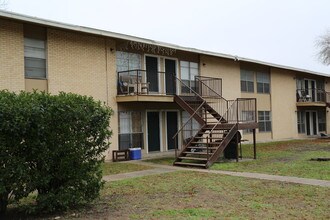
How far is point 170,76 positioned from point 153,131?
3.11 meters

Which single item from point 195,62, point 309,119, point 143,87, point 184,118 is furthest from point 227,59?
point 309,119

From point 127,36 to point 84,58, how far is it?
219cm

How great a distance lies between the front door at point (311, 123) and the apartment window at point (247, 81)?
31.7ft

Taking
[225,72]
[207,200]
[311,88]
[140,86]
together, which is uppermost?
[225,72]

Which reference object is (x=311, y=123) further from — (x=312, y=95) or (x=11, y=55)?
(x=11, y=55)

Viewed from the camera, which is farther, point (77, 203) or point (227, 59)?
point (227, 59)

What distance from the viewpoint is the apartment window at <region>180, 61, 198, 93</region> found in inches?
824

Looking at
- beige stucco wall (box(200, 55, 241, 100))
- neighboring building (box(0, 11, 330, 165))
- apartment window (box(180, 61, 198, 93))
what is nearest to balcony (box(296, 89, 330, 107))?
neighboring building (box(0, 11, 330, 165))

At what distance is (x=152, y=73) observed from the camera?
1894 centimetres

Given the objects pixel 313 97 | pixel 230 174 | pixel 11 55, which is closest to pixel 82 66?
pixel 11 55

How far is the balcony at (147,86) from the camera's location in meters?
16.9

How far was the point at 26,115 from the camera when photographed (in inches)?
256

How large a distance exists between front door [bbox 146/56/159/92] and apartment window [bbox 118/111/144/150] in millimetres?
1501

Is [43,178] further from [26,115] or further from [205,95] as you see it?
[205,95]
